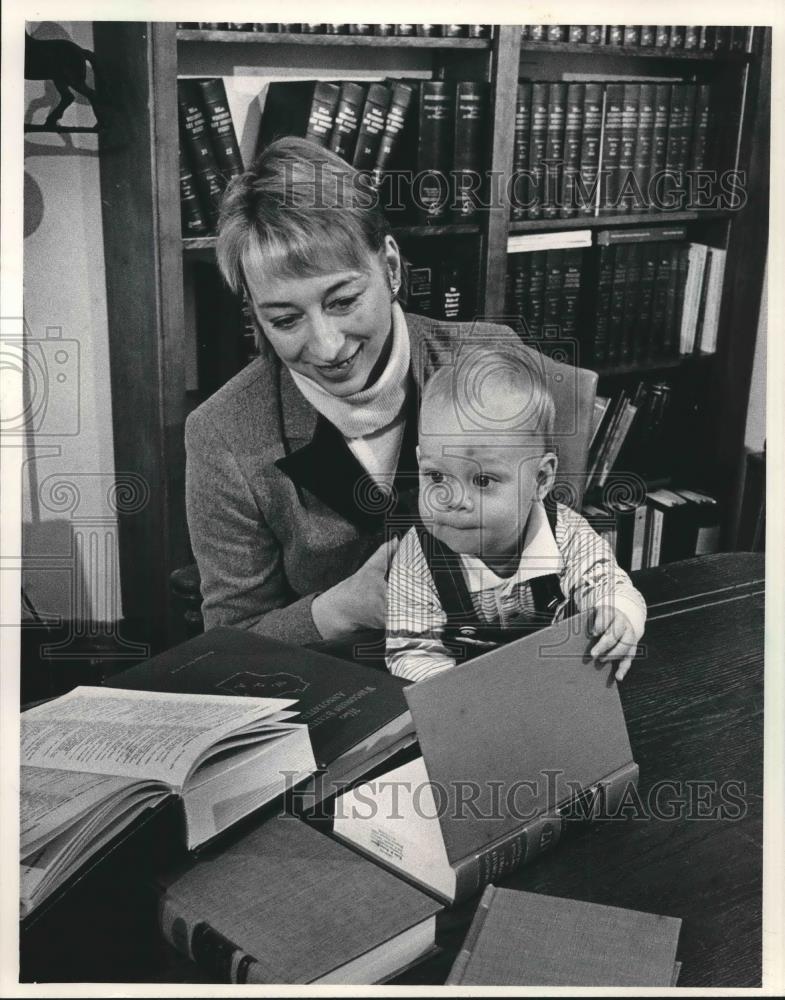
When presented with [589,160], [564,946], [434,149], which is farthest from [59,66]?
[564,946]

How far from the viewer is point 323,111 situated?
1.37 metres

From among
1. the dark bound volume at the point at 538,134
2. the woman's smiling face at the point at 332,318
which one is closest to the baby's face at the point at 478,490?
the woman's smiling face at the point at 332,318

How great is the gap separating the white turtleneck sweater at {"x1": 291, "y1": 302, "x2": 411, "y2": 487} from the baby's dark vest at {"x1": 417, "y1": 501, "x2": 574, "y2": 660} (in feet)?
0.49

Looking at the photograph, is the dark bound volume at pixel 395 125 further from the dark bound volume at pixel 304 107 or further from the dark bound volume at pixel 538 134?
the dark bound volume at pixel 538 134

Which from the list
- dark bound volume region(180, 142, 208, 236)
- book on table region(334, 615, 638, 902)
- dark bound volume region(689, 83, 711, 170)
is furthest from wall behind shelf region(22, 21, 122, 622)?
dark bound volume region(689, 83, 711, 170)

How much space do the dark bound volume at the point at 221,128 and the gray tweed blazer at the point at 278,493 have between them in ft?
0.88

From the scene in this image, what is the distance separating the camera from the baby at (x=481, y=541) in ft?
4.03

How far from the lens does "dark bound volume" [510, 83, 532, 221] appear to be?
1.58 meters

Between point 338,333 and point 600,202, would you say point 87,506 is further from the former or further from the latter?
point 600,202

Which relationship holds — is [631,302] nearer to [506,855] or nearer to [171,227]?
[171,227]

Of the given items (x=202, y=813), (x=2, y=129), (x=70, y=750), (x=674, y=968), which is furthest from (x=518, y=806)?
(x=2, y=129)

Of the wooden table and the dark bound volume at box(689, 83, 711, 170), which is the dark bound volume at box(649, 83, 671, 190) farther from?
the wooden table

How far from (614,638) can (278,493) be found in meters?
0.52

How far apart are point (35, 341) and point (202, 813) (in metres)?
0.62
